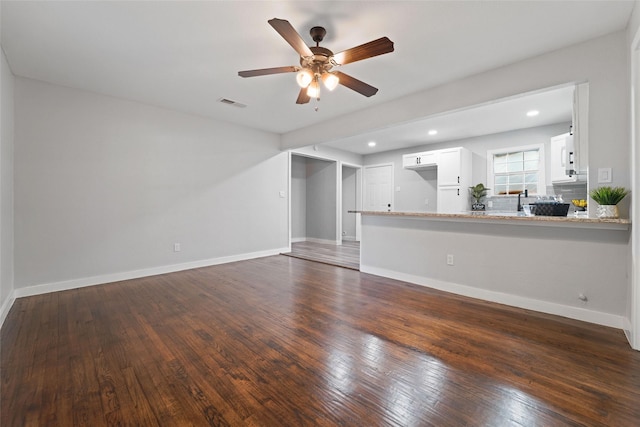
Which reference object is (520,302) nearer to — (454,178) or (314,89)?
(314,89)

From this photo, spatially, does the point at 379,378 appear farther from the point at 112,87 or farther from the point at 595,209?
the point at 112,87

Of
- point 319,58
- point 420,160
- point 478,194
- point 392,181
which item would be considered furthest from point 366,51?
point 392,181

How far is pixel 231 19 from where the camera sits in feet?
7.24

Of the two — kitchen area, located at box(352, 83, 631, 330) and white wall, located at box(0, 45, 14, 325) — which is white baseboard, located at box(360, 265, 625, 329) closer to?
kitchen area, located at box(352, 83, 631, 330)

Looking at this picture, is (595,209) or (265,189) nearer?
(595,209)

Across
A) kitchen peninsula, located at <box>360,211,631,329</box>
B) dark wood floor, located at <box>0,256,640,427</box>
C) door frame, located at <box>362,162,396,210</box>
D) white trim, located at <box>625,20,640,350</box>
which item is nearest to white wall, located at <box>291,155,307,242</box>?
door frame, located at <box>362,162,396,210</box>

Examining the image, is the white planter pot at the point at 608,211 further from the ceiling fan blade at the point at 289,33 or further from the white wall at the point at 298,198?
the white wall at the point at 298,198

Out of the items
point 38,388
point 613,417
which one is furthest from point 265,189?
point 613,417

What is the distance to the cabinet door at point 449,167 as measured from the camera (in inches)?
224

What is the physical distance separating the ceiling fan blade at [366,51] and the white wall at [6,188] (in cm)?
317

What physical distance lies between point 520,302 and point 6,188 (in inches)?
217

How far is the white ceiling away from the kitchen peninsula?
1.65 m

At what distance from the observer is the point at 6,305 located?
2.74 meters

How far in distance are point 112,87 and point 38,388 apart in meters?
3.39
